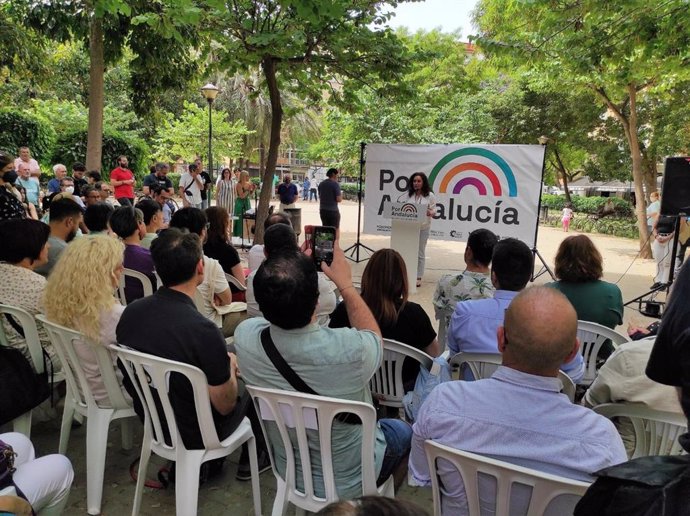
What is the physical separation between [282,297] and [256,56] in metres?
6.63

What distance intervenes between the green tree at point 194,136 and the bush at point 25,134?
11.2 meters

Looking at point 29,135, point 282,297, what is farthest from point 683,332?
point 29,135

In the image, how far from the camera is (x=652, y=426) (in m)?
1.95

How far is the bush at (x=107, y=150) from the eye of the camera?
16.9 metres

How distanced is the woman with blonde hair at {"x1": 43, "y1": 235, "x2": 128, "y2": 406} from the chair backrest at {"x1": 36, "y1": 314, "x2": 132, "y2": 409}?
22 millimetres

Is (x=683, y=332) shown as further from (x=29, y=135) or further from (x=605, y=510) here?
(x=29, y=135)

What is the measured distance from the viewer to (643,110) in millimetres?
15016

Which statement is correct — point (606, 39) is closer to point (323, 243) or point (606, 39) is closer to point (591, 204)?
point (323, 243)

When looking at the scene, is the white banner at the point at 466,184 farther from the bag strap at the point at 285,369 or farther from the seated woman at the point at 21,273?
the bag strap at the point at 285,369

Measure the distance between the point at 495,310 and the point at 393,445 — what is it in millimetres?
920

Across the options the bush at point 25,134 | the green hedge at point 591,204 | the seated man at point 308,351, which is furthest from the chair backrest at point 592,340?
the green hedge at point 591,204

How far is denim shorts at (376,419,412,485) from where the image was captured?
2041mm

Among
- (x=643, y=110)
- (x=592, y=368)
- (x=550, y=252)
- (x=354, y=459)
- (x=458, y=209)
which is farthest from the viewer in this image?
(x=643, y=110)

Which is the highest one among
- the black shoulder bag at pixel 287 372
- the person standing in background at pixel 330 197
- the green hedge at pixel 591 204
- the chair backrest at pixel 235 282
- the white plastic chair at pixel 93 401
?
the green hedge at pixel 591 204
